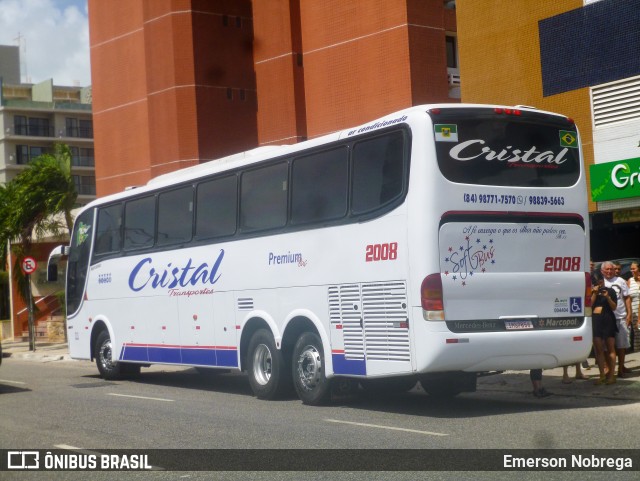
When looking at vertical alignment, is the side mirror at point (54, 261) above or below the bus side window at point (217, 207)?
below

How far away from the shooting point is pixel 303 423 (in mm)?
12805

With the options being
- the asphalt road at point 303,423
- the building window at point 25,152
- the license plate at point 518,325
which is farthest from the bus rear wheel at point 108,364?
the building window at point 25,152

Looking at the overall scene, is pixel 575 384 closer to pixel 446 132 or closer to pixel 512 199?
pixel 512 199

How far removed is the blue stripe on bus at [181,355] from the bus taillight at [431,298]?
512cm

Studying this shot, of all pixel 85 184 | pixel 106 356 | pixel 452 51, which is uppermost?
pixel 85 184

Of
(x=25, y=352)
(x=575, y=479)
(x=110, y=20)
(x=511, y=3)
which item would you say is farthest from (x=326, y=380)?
(x=110, y=20)

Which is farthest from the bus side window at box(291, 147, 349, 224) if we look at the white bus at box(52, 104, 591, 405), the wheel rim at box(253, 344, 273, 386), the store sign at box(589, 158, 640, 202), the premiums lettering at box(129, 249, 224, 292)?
the store sign at box(589, 158, 640, 202)

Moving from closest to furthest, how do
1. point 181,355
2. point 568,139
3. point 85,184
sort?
point 568,139 < point 181,355 < point 85,184

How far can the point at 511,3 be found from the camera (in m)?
26.6

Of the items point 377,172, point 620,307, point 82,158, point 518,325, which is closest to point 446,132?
point 377,172

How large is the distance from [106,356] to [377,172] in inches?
409

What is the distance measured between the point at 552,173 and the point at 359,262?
285cm

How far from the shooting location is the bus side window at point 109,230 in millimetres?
21281

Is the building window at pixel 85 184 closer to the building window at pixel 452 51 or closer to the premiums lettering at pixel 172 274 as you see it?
the building window at pixel 452 51
